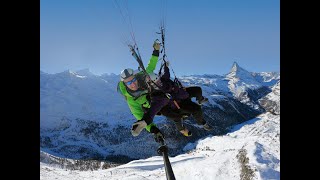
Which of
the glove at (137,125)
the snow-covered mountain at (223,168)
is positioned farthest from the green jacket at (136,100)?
the snow-covered mountain at (223,168)

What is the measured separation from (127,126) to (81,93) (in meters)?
56.4

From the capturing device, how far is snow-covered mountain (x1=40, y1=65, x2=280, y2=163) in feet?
289

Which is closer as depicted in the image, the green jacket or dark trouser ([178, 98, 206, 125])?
the green jacket

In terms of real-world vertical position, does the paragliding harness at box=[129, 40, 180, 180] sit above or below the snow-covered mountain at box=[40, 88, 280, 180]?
above

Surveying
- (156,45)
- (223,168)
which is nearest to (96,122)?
(223,168)

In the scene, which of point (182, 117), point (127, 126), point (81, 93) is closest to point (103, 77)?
point (81, 93)

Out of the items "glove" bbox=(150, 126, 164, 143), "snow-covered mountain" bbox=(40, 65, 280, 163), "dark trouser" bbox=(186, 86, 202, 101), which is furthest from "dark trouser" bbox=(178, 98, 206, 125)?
"snow-covered mountain" bbox=(40, 65, 280, 163)

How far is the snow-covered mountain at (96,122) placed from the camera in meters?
→ 88.1

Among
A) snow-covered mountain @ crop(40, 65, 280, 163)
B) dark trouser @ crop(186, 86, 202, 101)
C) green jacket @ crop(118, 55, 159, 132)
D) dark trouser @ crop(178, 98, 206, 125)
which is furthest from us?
snow-covered mountain @ crop(40, 65, 280, 163)

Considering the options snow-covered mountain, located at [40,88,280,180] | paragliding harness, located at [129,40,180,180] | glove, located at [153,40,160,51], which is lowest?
snow-covered mountain, located at [40,88,280,180]

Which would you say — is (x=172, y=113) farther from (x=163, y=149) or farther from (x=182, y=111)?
(x=163, y=149)

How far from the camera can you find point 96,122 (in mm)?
122812

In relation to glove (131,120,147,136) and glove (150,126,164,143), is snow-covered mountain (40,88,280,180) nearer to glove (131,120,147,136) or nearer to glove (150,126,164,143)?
glove (150,126,164,143)
